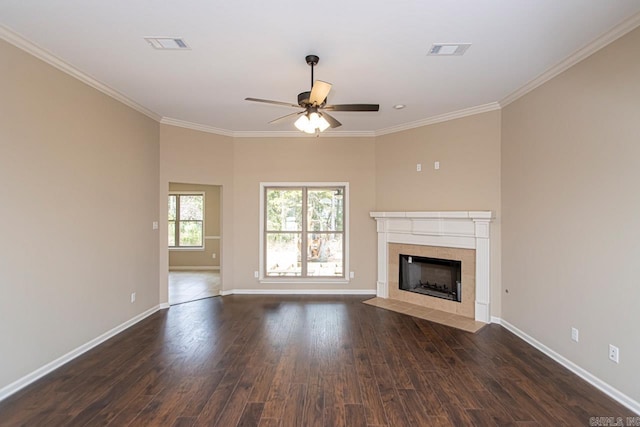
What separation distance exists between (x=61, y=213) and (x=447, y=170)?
4.90m

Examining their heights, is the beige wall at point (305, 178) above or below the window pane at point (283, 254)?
above

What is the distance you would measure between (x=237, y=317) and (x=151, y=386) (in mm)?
1788

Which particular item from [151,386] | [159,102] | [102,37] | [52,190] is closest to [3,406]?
[151,386]

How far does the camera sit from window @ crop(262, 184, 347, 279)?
5.84m

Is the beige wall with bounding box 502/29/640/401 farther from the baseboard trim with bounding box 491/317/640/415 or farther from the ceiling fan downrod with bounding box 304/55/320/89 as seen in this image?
the ceiling fan downrod with bounding box 304/55/320/89

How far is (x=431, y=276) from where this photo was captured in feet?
16.7

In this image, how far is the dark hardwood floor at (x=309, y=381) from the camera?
2.30 meters

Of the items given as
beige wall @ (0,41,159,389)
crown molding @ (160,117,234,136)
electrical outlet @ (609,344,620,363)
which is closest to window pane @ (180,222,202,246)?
crown molding @ (160,117,234,136)

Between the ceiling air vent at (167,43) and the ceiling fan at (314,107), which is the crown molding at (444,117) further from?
the ceiling air vent at (167,43)

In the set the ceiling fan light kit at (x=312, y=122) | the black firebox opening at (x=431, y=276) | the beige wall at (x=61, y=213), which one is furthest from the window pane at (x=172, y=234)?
the ceiling fan light kit at (x=312, y=122)

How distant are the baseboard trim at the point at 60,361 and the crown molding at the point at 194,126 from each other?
297 cm

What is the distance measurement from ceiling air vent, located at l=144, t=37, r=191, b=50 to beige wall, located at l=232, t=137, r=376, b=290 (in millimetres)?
2872

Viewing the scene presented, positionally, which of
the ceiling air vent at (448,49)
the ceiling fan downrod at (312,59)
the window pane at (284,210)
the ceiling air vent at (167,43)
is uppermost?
the ceiling air vent at (448,49)

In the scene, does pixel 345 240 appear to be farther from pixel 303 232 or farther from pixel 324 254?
pixel 303 232
